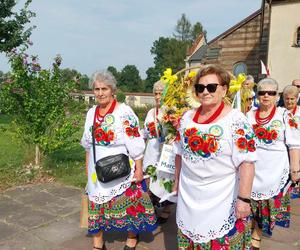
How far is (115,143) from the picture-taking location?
3416 mm

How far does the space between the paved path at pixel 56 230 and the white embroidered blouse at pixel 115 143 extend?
90cm

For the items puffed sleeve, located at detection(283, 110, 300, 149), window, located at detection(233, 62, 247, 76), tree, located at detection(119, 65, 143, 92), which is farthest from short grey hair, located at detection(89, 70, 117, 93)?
tree, located at detection(119, 65, 143, 92)

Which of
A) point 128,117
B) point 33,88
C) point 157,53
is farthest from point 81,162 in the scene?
point 157,53

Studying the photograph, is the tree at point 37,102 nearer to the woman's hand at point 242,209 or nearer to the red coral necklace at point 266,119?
the red coral necklace at point 266,119

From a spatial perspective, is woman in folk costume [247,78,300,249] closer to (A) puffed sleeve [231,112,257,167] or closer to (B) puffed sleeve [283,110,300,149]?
(B) puffed sleeve [283,110,300,149]

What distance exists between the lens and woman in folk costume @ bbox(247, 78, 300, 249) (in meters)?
3.69

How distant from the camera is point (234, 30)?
1038 inches

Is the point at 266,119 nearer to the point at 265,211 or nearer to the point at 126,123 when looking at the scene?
the point at 265,211

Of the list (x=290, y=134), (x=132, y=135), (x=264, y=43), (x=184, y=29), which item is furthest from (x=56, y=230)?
(x=184, y=29)

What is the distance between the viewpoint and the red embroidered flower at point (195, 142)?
255 cm

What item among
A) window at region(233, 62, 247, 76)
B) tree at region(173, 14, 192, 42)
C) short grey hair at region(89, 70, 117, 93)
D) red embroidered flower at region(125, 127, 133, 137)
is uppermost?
tree at region(173, 14, 192, 42)

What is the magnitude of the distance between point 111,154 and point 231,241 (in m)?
1.44

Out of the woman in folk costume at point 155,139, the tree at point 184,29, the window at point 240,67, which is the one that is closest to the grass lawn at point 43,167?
the woman in folk costume at point 155,139

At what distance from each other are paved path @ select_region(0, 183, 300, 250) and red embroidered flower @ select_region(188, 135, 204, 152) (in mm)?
1917
